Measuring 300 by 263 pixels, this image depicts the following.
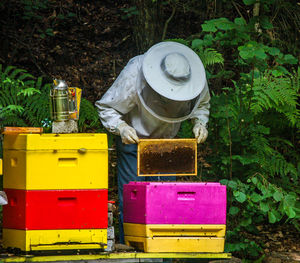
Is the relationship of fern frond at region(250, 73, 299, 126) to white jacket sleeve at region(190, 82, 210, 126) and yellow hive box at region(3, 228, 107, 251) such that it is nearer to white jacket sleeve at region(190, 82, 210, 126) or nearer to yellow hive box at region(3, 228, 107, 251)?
white jacket sleeve at region(190, 82, 210, 126)

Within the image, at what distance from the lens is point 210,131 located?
20.6 feet

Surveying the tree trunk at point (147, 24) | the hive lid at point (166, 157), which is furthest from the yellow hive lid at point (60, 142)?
the tree trunk at point (147, 24)

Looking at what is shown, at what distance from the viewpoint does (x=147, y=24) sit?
296 inches

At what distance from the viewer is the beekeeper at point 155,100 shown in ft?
15.0

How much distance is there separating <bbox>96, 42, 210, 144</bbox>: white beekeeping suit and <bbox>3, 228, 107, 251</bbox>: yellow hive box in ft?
2.90

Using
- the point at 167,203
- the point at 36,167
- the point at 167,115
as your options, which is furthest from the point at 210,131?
the point at 36,167

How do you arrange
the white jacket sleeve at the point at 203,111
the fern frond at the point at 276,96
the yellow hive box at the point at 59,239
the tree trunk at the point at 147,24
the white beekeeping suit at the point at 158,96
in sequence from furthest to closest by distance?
1. the tree trunk at the point at 147,24
2. the fern frond at the point at 276,96
3. the white jacket sleeve at the point at 203,111
4. the white beekeeping suit at the point at 158,96
5. the yellow hive box at the point at 59,239

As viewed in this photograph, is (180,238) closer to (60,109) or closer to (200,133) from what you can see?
(200,133)

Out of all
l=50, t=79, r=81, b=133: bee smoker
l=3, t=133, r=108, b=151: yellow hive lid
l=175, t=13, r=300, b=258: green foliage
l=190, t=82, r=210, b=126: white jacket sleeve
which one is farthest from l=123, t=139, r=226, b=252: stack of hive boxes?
l=175, t=13, r=300, b=258: green foliage

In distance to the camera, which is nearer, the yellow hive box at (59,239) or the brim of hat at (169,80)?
the yellow hive box at (59,239)

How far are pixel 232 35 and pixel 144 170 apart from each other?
2170mm

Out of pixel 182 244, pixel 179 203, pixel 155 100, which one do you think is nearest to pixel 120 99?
pixel 155 100

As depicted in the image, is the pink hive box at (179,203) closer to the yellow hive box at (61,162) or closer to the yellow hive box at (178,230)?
the yellow hive box at (178,230)

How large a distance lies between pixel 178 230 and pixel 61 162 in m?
1.01
